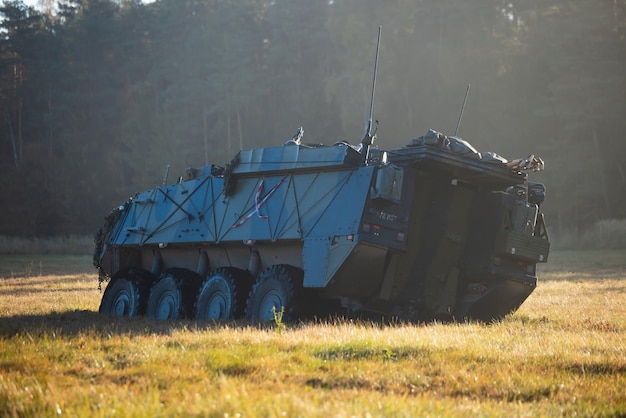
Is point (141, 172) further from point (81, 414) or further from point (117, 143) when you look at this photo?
point (81, 414)

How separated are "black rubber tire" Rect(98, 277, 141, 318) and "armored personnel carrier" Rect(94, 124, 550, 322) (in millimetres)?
1413

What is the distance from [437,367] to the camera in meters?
9.91

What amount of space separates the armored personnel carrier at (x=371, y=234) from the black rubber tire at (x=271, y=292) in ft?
0.08

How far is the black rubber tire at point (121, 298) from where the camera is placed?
20438mm

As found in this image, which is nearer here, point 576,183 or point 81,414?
point 81,414

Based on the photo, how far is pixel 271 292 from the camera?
1634 cm

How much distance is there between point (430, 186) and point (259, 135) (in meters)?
49.3

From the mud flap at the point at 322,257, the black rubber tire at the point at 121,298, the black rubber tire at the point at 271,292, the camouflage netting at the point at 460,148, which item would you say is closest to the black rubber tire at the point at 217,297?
the black rubber tire at the point at 271,292

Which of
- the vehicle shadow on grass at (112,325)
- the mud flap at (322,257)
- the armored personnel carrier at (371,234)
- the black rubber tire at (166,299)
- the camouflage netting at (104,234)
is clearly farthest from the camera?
the camouflage netting at (104,234)

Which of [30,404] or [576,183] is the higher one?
[576,183]

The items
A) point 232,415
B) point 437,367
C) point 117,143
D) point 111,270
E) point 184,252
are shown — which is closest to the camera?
point 232,415

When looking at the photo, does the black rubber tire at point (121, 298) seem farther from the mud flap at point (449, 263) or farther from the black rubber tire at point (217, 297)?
the mud flap at point (449, 263)

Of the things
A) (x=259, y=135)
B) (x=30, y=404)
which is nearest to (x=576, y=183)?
(x=259, y=135)

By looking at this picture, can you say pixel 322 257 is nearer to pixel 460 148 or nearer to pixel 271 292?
pixel 271 292
